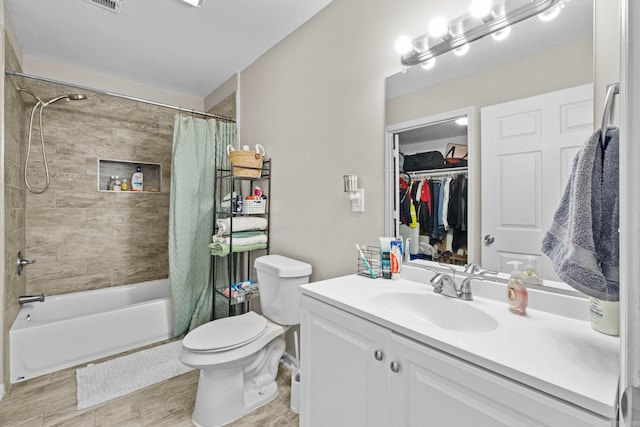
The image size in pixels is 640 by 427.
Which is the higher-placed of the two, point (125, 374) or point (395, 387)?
point (395, 387)

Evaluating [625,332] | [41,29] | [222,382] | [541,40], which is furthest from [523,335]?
[41,29]

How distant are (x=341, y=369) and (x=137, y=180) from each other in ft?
9.45

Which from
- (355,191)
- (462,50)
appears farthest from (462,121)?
(355,191)

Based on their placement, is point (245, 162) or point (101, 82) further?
point (101, 82)

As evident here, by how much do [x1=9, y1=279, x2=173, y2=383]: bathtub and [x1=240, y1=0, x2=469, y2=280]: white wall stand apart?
123 centimetres

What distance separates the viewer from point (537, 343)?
2.56 ft

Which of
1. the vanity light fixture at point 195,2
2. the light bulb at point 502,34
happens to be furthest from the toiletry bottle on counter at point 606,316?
the vanity light fixture at point 195,2

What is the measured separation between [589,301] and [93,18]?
301 cm

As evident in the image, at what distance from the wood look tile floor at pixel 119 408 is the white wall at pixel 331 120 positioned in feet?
2.63

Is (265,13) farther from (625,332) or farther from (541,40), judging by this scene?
(625,332)

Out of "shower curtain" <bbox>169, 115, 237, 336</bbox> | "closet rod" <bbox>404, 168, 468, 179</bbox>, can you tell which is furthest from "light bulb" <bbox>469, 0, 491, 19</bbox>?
"shower curtain" <bbox>169, 115, 237, 336</bbox>

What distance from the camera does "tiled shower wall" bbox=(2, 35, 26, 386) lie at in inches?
72.6

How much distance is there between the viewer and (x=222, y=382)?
159 centimetres

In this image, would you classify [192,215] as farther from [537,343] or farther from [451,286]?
[537,343]
